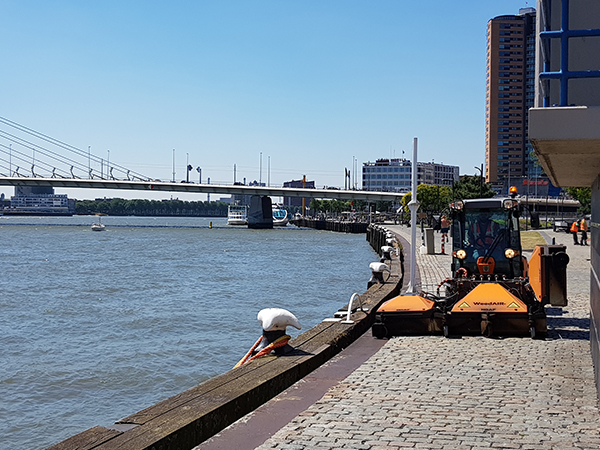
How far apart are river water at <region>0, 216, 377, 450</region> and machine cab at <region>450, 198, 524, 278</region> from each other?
17.8ft

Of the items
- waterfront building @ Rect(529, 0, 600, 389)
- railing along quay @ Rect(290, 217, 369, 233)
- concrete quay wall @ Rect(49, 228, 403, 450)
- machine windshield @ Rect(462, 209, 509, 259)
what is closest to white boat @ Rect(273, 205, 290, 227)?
railing along quay @ Rect(290, 217, 369, 233)

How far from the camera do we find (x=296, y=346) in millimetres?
10750

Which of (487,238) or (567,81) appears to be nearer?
(567,81)

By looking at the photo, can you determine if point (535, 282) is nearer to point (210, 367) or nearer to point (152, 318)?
point (210, 367)

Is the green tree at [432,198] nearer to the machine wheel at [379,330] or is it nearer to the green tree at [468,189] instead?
the green tree at [468,189]

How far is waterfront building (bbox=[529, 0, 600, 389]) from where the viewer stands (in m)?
5.01

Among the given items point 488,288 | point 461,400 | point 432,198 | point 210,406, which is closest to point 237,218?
point 432,198

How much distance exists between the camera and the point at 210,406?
701 centimetres

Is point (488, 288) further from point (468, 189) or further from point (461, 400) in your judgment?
point (468, 189)

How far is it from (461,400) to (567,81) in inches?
161

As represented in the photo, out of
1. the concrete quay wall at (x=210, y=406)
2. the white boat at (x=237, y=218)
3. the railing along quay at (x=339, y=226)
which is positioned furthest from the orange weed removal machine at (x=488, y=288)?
the white boat at (x=237, y=218)

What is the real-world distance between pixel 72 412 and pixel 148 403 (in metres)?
1.25

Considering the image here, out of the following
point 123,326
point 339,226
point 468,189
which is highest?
point 468,189

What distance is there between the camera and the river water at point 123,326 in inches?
498
